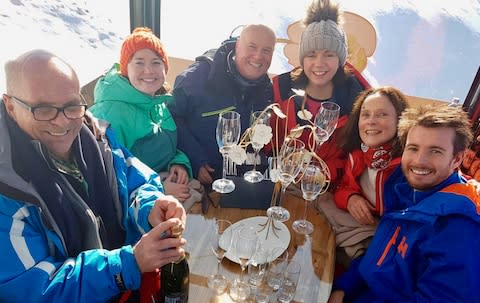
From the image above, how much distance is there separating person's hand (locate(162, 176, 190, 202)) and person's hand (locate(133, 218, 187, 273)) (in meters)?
0.57

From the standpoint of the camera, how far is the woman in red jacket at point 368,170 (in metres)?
1.64

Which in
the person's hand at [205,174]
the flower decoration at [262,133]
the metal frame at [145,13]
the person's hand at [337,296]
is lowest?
the person's hand at [337,296]

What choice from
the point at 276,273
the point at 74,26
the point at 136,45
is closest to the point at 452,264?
the point at 276,273

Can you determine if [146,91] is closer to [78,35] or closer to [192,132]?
[192,132]

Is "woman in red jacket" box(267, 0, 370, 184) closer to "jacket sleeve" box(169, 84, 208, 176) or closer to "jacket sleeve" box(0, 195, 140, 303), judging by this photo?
"jacket sleeve" box(169, 84, 208, 176)

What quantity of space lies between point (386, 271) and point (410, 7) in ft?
10.5

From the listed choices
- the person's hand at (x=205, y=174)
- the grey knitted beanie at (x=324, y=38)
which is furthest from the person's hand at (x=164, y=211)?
the grey knitted beanie at (x=324, y=38)

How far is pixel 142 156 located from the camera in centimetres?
195

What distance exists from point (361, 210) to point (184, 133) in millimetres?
1062

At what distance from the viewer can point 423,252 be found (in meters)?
1.33

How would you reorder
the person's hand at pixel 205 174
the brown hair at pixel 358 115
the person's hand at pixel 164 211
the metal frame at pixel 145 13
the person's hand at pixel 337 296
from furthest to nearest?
1. the metal frame at pixel 145 13
2. the person's hand at pixel 205 174
3. the brown hair at pixel 358 115
4. the person's hand at pixel 337 296
5. the person's hand at pixel 164 211

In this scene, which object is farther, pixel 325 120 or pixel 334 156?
pixel 334 156

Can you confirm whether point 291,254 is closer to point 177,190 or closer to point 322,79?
point 177,190

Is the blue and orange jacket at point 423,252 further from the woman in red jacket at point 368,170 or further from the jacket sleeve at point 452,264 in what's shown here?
the woman in red jacket at point 368,170
